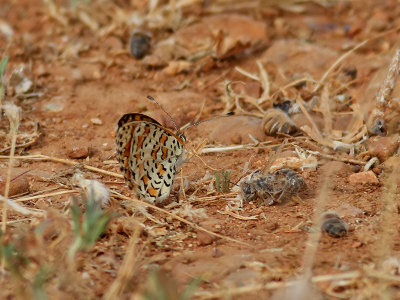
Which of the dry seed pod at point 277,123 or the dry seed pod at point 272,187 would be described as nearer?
the dry seed pod at point 272,187

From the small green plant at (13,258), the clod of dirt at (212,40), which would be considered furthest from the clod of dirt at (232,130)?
the small green plant at (13,258)

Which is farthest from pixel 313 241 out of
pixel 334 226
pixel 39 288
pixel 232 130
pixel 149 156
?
pixel 232 130

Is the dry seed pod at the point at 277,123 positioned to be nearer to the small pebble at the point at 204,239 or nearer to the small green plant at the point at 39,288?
the small pebble at the point at 204,239

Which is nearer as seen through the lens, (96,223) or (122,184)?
(96,223)

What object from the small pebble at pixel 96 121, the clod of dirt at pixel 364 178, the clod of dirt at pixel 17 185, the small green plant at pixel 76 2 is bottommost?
the clod of dirt at pixel 17 185

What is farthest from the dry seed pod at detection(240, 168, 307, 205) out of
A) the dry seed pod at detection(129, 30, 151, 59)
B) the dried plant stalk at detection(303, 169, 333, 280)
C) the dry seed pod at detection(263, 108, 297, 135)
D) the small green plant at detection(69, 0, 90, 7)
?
the small green plant at detection(69, 0, 90, 7)

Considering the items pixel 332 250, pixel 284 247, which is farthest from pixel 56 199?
pixel 332 250

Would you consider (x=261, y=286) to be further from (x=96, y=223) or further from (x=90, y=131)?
(x=90, y=131)
